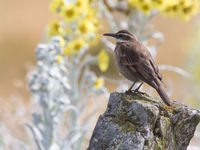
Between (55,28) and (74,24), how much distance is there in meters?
0.31

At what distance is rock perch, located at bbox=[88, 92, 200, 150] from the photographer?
3494 millimetres

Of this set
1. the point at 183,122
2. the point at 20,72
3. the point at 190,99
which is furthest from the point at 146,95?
the point at 20,72

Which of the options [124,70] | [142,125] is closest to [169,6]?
[124,70]

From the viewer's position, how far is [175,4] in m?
6.83

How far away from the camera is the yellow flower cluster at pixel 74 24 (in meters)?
6.60

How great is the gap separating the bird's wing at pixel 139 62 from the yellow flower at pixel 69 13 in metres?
2.24

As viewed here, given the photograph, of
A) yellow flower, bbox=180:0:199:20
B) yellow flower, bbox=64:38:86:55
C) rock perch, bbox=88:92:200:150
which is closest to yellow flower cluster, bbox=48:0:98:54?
yellow flower, bbox=64:38:86:55

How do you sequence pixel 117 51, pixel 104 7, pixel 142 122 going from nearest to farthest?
pixel 142 122
pixel 117 51
pixel 104 7

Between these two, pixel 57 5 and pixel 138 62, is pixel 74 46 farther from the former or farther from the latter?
pixel 138 62

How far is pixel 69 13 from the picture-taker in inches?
259

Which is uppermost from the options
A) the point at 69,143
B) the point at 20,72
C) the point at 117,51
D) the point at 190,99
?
the point at 20,72

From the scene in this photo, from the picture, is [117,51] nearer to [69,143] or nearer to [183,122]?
[183,122]

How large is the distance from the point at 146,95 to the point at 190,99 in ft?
22.8

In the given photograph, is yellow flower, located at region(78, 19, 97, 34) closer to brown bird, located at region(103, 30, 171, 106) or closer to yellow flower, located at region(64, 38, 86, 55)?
yellow flower, located at region(64, 38, 86, 55)
